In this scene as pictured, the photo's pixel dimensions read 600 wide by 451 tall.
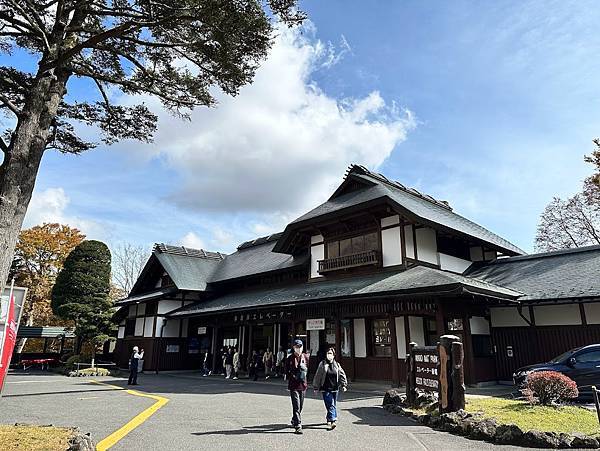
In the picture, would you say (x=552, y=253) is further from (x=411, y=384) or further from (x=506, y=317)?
(x=411, y=384)

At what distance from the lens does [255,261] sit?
2703 cm

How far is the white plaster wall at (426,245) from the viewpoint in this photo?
17078 mm

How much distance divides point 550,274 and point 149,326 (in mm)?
21893

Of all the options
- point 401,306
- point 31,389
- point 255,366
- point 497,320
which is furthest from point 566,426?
point 31,389

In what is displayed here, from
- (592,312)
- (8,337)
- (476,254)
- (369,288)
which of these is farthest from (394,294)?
(8,337)

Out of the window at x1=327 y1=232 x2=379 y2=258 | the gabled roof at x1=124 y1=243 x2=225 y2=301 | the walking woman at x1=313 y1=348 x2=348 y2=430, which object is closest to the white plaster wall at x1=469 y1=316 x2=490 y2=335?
the window at x1=327 y1=232 x2=379 y2=258

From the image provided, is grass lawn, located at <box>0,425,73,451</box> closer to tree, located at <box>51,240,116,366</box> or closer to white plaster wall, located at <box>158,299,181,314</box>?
white plaster wall, located at <box>158,299,181,314</box>

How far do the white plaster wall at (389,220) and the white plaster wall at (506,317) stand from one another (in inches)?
196

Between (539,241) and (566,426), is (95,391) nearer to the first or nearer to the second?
(566,426)

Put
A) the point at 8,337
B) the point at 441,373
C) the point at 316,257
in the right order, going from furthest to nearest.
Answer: the point at 316,257, the point at 441,373, the point at 8,337

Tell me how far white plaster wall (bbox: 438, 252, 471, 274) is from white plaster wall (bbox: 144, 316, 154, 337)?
17652mm

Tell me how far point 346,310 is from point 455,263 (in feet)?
20.0

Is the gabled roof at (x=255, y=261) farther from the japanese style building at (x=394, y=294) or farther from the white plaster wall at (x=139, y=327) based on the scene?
the white plaster wall at (x=139, y=327)

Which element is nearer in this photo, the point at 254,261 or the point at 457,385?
the point at 457,385
